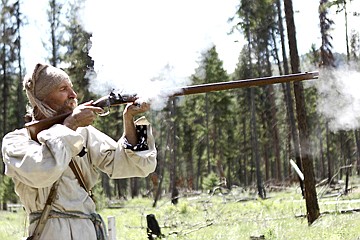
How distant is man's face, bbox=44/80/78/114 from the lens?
10.1ft

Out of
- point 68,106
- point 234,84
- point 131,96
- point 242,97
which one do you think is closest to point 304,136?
point 234,84

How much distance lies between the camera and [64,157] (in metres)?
2.72

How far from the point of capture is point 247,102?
42500 millimetres

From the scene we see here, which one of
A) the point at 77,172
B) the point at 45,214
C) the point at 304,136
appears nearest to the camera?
the point at 45,214

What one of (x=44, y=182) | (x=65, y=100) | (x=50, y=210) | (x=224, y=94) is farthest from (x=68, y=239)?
(x=224, y=94)

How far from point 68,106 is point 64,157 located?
0.47 metres

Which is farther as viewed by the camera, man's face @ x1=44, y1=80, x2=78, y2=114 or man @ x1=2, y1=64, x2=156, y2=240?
man's face @ x1=44, y1=80, x2=78, y2=114

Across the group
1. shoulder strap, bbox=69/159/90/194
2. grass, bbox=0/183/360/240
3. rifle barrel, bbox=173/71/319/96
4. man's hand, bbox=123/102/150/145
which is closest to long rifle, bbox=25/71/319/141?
rifle barrel, bbox=173/71/319/96

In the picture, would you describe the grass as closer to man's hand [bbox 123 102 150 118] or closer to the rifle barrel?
the rifle barrel

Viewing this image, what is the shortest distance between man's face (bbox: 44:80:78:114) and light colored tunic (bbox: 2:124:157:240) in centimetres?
17

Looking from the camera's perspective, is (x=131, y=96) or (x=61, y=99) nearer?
(x=61, y=99)

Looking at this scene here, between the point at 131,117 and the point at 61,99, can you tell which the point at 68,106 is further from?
the point at 131,117

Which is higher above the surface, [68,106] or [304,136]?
[68,106]

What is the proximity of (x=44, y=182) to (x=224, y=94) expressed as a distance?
129 ft
